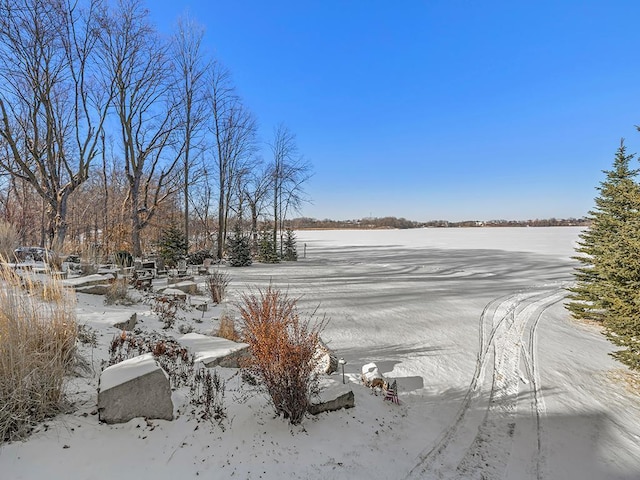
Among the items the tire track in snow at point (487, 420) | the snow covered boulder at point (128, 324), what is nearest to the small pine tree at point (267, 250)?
the tire track in snow at point (487, 420)

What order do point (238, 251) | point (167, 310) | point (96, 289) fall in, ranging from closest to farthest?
point (167, 310)
point (96, 289)
point (238, 251)

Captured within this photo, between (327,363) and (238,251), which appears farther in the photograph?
(238,251)

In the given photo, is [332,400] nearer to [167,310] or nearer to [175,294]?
[167,310]

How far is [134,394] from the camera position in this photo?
217 cm

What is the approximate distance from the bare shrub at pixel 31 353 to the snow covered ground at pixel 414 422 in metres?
0.13

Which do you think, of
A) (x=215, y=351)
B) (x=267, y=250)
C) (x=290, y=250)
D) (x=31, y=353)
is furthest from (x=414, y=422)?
(x=290, y=250)

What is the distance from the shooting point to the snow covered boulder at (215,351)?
3.38m

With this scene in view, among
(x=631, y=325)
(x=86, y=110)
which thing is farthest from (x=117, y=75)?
(x=631, y=325)

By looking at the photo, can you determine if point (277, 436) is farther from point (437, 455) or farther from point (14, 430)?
point (14, 430)

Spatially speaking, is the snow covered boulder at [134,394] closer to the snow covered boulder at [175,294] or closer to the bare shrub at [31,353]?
the bare shrub at [31,353]

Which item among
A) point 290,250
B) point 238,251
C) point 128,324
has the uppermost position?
point 238,251

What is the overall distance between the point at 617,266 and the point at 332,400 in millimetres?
4849

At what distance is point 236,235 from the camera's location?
16.0m

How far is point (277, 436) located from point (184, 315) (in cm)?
402
